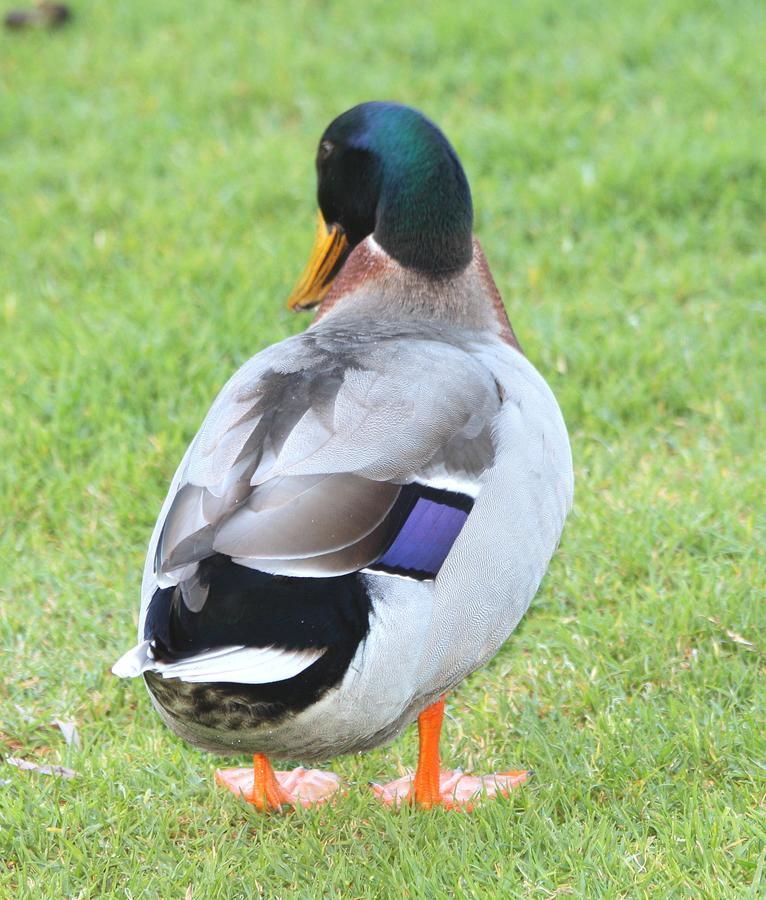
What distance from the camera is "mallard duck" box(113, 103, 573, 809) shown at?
2.25 m

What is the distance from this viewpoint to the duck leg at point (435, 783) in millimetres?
2734

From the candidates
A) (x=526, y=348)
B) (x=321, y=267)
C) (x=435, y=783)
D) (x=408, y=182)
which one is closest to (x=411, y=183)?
(x=408, y=182)

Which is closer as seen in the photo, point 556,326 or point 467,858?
point 467,858

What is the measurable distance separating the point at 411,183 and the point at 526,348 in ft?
4.04

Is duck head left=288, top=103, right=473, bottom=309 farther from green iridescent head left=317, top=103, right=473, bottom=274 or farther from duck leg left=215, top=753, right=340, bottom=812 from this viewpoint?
duck leg left=215, top=753, right=340, bottom=812

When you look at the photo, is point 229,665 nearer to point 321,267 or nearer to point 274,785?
point 274,785

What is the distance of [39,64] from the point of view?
6.47 m

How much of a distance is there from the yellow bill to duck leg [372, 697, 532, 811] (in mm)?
1244

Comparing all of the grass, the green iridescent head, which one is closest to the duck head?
the green iridescent head

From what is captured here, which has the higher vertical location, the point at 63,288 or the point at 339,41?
the point at 339,41

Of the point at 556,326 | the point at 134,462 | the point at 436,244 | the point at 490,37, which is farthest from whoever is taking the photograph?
the point at 490,37

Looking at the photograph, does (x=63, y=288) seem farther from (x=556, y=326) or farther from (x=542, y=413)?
(x=542, y=413)

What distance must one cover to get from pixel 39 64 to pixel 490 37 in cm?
211

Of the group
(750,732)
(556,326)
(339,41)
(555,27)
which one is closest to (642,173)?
(556,326)
